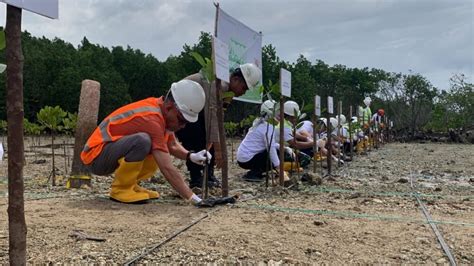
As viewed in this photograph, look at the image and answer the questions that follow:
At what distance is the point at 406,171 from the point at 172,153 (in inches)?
191

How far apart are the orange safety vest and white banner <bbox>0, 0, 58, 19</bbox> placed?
67.6 inches

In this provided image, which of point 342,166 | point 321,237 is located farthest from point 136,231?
point 342,166

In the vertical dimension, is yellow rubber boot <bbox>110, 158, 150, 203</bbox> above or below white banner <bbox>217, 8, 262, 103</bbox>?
below

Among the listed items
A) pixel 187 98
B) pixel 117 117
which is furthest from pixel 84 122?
pixel 187 98

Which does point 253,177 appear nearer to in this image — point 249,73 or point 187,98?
point 249,73

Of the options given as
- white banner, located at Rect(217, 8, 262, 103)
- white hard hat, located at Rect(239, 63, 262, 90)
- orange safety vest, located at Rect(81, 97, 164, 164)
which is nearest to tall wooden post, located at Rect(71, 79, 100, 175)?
orange safety vest, located at Rect(81, 97, 164, 164)

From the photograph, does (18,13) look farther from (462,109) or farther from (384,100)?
(384,100)

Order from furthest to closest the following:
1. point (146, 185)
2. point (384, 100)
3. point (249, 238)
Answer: point (384, 100) → point (146, 185) → point (249, 238)

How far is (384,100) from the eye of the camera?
98.4ft

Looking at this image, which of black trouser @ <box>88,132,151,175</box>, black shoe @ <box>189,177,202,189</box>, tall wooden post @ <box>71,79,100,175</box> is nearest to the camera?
black trouser @ <box>88,132,151,175</box>

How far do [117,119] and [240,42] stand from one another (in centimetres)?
376

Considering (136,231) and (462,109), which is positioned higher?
(462,109)

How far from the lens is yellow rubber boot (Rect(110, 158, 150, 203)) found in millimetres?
3709

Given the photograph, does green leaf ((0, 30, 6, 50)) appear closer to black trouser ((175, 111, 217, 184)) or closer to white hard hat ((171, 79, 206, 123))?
white hard hat ((171, 79, 206, 123))
